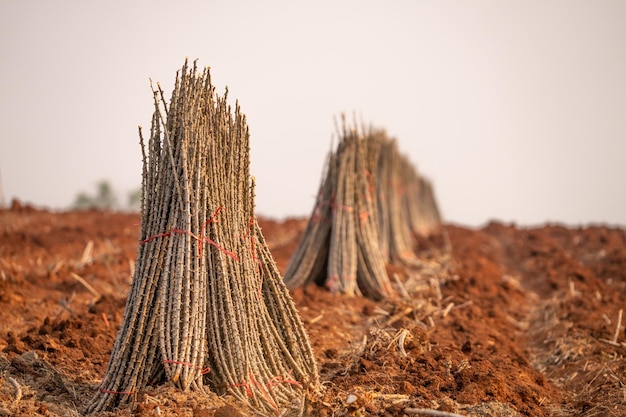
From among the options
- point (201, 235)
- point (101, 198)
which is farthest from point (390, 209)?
point (101, 198)

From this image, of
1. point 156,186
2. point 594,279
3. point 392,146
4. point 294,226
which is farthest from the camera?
point 294,226

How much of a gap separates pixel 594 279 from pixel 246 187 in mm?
8869

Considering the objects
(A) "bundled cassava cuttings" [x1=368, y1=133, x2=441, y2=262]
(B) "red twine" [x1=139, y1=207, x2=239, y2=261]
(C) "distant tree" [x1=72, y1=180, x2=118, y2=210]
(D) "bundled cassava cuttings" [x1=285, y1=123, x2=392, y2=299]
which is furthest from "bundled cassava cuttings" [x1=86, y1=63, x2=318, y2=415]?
(C) "distant tree" [x1=72, y1=180, x2=118, y2=210]

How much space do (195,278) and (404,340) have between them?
2214 mm

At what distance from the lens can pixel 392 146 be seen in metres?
14.1

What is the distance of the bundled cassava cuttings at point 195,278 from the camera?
16.0 ft

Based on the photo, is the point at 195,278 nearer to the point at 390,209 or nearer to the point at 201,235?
the point at 201,235

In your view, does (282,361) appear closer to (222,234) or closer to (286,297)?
(286,297)

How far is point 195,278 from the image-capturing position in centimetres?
493

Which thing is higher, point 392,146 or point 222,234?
point 392,146

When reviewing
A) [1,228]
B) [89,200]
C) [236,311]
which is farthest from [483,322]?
[89,200]

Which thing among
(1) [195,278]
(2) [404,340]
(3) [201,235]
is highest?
(3) [201,235]

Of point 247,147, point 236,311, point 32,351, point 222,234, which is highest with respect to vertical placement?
point 247,147

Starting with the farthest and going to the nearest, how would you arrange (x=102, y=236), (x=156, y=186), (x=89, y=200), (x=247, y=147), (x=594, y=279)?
(x=89, y=200) < (x=102, y=236) < (x=594, y=279) < (x=247, y=147) < (x=156, y=186)
